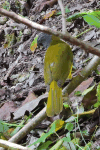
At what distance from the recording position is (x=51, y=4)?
500 cm

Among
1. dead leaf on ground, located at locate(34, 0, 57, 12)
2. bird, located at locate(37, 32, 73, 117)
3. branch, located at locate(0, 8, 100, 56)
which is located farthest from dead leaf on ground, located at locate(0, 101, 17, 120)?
dead leaf on ground, located at locate(34, 0, 57, 12)

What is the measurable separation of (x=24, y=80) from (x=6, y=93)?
0.36 meters

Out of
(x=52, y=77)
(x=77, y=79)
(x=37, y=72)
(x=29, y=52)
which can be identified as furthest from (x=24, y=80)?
(x=77, y=79)

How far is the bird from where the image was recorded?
1.81 m

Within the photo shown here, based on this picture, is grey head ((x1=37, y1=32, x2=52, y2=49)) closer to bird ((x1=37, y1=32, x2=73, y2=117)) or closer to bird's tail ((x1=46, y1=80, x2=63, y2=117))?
bird ((x1=37, y1=32, x2=73, y2=117))

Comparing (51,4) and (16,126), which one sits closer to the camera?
(16,126)

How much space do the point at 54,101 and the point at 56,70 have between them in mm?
356

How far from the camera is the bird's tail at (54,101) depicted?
1.70m

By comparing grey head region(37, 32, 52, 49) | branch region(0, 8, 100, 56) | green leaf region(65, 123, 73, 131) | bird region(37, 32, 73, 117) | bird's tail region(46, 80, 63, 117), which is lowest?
green leaf region(65, 123, 73, 131)

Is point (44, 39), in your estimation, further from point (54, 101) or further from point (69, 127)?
point (69, 127)

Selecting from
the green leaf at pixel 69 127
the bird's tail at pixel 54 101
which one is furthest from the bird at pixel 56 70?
the green leaf at pixel 69 127

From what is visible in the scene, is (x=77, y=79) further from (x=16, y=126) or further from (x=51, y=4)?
(x=51, y=4)

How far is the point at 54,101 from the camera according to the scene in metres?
1.80

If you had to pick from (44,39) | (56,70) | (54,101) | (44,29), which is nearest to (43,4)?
(44,39)
